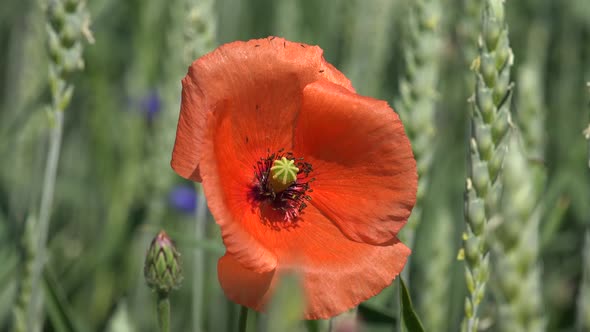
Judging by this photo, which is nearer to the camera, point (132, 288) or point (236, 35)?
point (132, 288)

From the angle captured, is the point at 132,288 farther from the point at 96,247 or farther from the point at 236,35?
the point at 236,35

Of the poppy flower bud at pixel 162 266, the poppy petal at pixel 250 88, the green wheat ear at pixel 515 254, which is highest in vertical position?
the poppy petal at pixel 250 88

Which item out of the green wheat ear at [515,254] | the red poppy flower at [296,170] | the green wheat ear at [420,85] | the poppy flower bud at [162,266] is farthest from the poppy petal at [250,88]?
the green wheat ear at [515,254]

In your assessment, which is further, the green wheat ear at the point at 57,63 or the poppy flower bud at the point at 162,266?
the green wheat ear at the point at 57,63

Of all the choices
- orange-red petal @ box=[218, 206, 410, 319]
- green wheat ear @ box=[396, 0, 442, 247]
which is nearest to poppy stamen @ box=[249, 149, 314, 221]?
orange-red petal @ box=[218, 206, 410, 319]

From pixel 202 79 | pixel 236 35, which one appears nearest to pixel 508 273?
pixel 202 79

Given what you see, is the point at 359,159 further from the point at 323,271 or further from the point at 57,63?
the point at 57,63

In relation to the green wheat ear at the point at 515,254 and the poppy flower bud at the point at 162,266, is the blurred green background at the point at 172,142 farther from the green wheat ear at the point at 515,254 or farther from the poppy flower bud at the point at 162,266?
the green wheat ear at the point at 515,254
